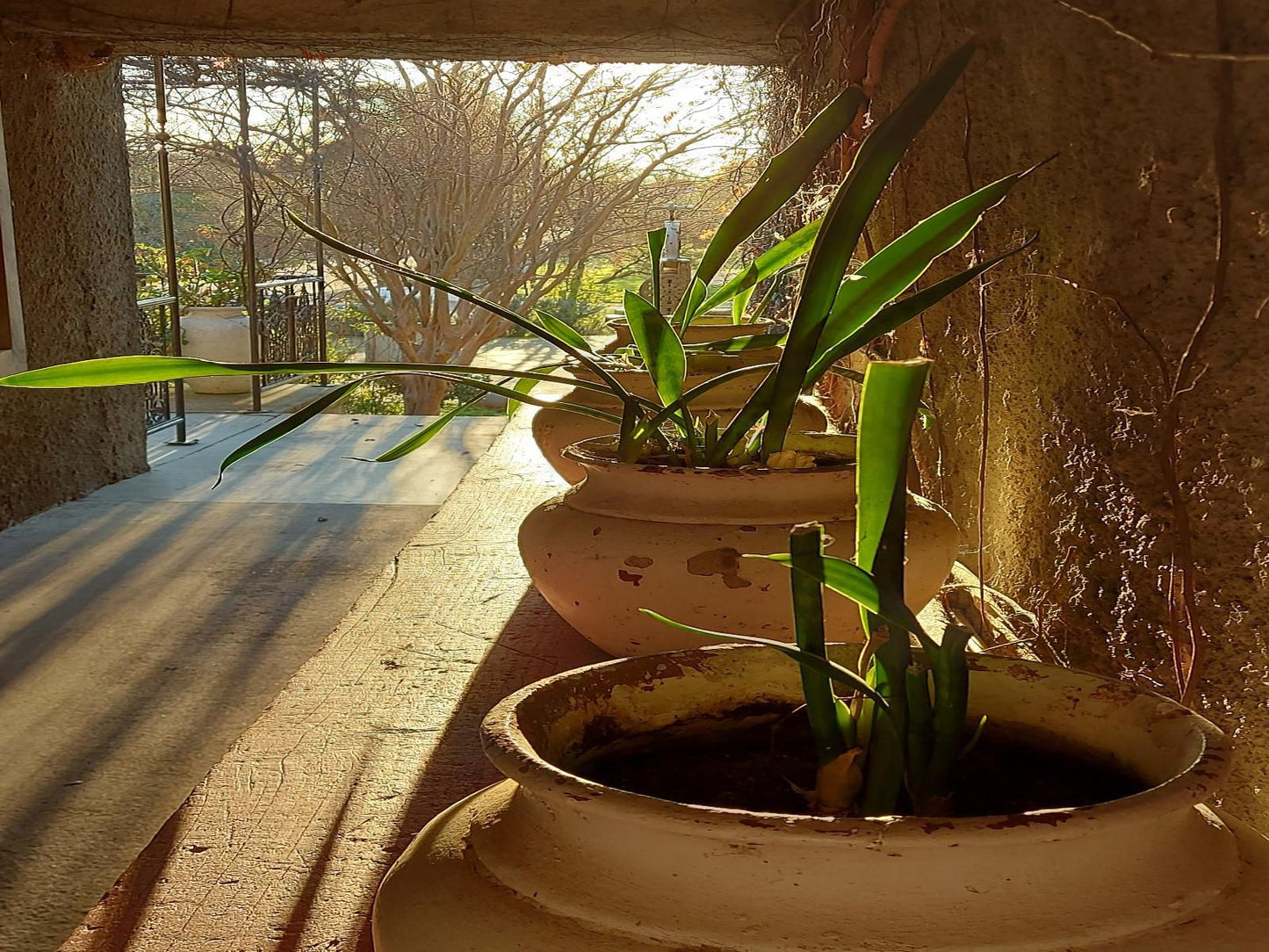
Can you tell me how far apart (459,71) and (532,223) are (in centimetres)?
105

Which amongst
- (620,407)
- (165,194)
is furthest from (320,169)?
(620,407)

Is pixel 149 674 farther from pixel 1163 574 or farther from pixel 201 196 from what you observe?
pixel 201 196

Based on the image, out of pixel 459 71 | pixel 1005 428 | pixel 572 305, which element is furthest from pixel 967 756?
pixel 572 305

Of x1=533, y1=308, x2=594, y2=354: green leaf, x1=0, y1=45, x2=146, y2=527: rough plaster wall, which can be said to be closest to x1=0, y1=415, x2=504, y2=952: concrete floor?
x1=0, y1=45, x2=146, y2=527: rough plaster wall

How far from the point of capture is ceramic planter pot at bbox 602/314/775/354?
1325mm

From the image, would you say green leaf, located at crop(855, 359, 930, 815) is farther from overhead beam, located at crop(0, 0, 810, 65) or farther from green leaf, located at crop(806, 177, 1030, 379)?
overhead beam, located at crop(0, 0, 810, 65)

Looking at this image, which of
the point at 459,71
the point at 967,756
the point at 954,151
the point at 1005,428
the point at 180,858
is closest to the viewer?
the point at 967,756

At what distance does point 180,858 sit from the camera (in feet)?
1.77

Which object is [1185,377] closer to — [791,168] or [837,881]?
[791,168]

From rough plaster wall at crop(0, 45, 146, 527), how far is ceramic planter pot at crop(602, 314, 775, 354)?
2.20 meters

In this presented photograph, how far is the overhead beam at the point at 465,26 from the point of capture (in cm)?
264

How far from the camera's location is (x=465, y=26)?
8.98 feet

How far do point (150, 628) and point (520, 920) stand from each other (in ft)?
7.56

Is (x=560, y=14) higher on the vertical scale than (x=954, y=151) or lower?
higher
